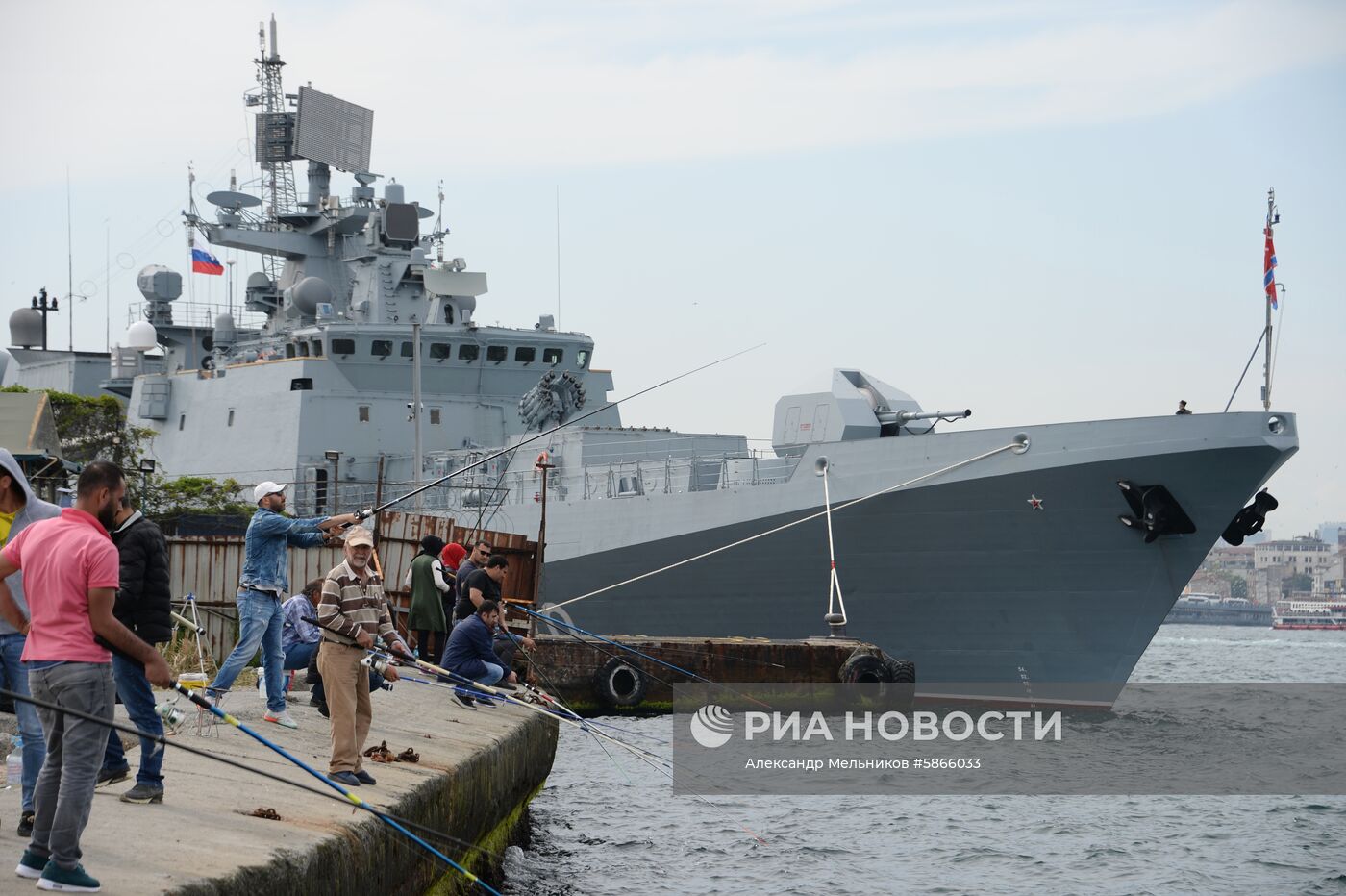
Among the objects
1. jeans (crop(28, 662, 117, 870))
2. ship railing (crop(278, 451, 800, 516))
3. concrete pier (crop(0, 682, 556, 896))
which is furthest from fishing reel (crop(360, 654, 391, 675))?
ship railing (crop(278, 451, 800, 516))

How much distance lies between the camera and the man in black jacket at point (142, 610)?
17.7ft

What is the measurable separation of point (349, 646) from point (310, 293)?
19907mm

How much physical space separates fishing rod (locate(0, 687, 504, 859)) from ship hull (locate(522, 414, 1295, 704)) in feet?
29.7

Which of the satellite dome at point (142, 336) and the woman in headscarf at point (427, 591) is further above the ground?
the satellite dome at point (142, 336)

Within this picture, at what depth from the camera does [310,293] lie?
25.5 m

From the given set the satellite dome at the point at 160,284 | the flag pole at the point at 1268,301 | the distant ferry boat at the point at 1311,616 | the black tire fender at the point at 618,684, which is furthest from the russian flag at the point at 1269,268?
the distant ferry boat at the point at 1311,616

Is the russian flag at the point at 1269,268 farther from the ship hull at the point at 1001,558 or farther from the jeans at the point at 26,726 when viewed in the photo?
the jeans at the point at 26,726

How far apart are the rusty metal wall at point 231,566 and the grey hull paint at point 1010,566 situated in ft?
14.1

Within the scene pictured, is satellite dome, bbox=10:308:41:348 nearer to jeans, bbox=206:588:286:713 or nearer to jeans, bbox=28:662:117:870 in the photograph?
jeans, bbox=206:588:286:713

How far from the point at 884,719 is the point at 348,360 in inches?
458

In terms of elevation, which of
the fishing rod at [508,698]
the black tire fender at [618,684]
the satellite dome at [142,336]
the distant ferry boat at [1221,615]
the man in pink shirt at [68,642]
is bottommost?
the distant ferry boat at [1221,615]

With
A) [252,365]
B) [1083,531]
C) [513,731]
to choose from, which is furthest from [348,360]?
[513,731]

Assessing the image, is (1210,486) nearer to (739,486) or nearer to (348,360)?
(739,486)

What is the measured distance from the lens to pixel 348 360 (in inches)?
922
